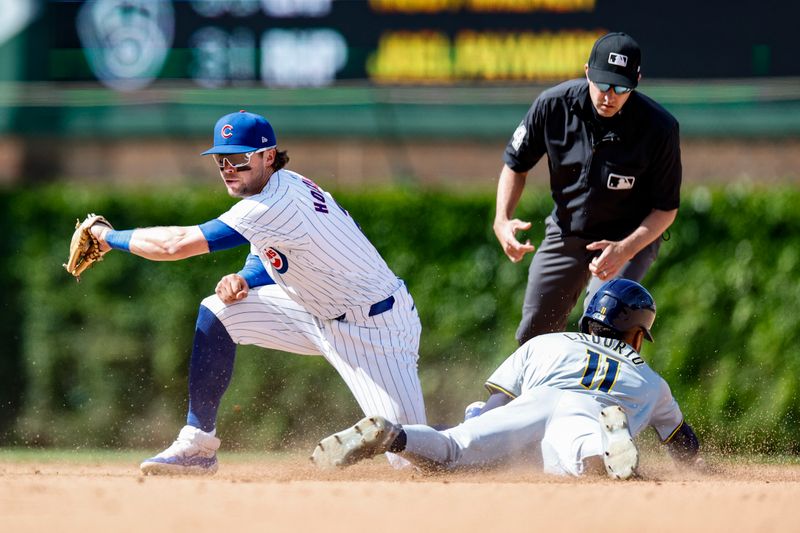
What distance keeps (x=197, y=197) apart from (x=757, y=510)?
521cm

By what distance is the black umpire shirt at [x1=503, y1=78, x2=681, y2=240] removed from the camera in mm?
5332

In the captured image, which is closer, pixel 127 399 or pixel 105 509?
pixel 105 509

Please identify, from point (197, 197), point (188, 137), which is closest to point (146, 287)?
point (197, 197)

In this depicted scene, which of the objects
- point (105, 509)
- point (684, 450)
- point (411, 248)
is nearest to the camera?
Answer: point (105, 509)

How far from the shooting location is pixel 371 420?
431 cm

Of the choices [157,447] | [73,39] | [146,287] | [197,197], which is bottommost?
[157,447]

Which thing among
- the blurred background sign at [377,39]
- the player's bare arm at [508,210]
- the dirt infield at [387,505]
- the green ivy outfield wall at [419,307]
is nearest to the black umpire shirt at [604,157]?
the player's bare arm at [508,210]

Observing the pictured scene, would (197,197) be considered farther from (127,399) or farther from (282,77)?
(282,77)

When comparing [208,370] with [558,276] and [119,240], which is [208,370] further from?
[558,276]

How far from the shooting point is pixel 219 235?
4.81 m

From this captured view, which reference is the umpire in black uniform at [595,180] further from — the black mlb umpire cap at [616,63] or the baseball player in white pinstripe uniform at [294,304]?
the baseball player in white pinstripe uniform at [294,304]

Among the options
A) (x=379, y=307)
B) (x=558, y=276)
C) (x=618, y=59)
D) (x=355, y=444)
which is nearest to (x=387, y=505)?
(x=355, y=444)

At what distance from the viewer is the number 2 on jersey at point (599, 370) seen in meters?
4.77

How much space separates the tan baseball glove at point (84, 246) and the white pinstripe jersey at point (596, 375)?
5.91ft
